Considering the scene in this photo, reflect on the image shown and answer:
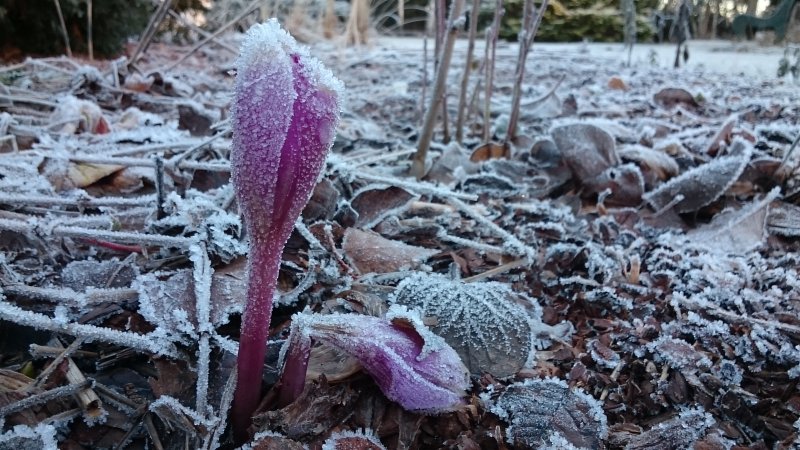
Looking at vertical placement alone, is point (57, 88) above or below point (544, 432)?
above

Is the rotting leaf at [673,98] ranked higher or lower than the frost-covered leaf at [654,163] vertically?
higher

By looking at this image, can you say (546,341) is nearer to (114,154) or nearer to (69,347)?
(69,347)

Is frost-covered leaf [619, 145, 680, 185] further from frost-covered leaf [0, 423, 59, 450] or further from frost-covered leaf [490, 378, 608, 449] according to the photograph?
frost-covered leaf [0, 423, 59, 450]

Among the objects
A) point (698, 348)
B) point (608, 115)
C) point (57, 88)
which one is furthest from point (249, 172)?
point (608, 115)

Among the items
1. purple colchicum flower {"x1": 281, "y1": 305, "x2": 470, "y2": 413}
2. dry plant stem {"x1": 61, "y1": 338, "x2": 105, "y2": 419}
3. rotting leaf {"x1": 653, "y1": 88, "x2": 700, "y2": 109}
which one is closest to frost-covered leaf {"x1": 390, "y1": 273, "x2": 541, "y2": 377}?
purple colchicum flower {"x1": 281, "y1": 305, "x2": 470, "y2": 413}

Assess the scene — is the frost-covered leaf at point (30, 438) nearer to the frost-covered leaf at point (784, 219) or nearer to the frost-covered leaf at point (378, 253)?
the frost-covered leaf at point (378, 253)

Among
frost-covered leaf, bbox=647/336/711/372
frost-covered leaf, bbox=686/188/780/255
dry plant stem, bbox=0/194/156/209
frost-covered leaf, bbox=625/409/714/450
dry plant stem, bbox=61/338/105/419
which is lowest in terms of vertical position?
frost-covered leaf, bbox=625/409/714/450

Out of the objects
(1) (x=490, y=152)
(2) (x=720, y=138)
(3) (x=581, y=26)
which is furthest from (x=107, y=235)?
(3) (x=581, y=26)

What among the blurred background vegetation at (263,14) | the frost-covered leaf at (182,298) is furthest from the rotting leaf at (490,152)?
the blurred background vegetation at (263,14)
